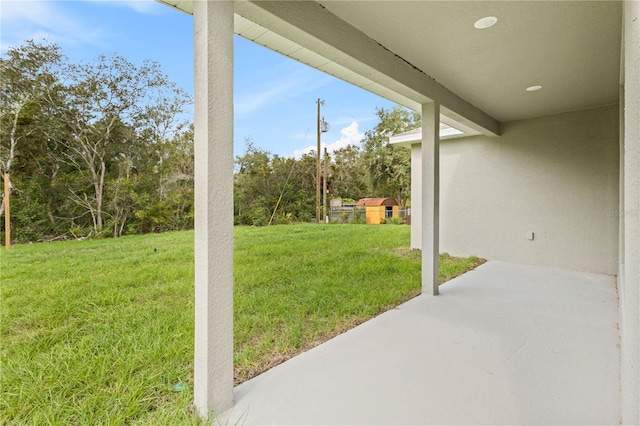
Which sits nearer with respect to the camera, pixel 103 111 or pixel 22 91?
pixel 22 91

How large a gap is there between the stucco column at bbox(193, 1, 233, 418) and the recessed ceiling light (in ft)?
6.51

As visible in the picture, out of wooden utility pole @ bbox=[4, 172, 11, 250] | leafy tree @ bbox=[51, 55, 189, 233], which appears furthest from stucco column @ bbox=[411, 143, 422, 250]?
wooden utility pole @ bbox=[4, 172, 11, 250]

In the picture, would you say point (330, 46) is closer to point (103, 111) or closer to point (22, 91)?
point (22, 91)

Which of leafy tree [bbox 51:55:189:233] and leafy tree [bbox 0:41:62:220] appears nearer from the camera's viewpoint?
leafy tree [bbox 0:41:62:220]

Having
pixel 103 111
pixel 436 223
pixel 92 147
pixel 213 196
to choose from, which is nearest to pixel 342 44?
pixel 213 196

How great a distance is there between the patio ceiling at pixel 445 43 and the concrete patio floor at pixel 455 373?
96.8 inches

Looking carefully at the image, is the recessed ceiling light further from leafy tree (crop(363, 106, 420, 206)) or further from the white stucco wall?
leafy tree (crop(363, 106, 420, 206))

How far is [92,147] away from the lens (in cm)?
743

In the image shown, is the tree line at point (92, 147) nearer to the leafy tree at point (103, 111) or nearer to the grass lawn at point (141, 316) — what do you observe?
the leafy tree at point (103, 111)

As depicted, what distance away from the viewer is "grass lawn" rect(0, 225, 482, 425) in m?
1.76

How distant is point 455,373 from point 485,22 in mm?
2718

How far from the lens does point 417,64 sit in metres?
3.23

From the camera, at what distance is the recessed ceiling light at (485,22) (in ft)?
7.75

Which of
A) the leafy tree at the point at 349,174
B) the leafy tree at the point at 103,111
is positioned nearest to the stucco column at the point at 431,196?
the leafy tree at the point at 103,111
